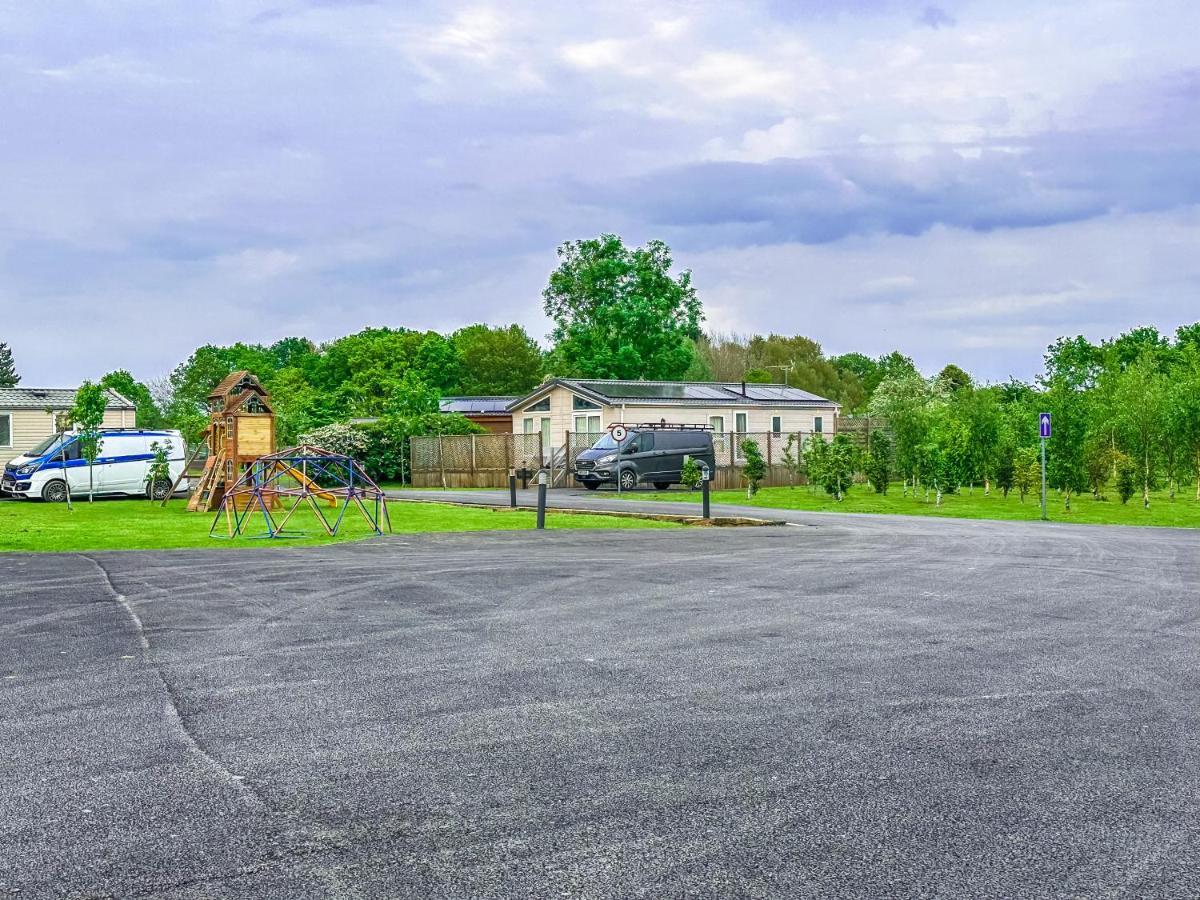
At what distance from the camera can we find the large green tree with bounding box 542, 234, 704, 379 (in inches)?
2778

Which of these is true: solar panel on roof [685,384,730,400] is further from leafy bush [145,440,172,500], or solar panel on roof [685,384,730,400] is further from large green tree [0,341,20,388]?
large green tree [0,341,20,388]

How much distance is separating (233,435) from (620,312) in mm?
43370

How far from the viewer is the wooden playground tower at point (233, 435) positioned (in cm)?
2827

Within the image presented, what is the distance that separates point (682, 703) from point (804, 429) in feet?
150

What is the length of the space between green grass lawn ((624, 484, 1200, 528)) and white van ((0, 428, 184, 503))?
12325 millimetres

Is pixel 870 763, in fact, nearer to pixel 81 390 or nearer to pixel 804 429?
pixel 81 390

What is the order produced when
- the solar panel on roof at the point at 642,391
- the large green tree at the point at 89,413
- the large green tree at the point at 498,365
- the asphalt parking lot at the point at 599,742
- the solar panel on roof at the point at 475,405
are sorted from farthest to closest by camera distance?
the large green tree at the point at 498,365 < the solar panel on roof at the point at 475,405 < the solar panel on roof at the point at 642,391 < the large green tree at the point at 89,413 < the asphalt parking lot at the point at 599,742

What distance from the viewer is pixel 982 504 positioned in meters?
32.9

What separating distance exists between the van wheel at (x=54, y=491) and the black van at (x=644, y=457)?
14.9 m

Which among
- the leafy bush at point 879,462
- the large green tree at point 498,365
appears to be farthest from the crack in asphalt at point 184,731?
the large green tree at point 498,365

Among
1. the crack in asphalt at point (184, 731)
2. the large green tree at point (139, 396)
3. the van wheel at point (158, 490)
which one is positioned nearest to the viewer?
the crack in asphalt at point (184, 731)

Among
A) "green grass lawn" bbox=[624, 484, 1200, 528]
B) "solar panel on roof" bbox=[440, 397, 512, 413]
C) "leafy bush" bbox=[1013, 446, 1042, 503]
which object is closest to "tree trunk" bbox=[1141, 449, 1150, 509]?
A: "green grass lawn" bbox=[624, 484, 1200, 528]

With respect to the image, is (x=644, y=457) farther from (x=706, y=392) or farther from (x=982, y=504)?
(x=706, y=392)

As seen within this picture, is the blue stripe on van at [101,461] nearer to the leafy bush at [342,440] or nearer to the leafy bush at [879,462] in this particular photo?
the leafy bush at [342,440]
